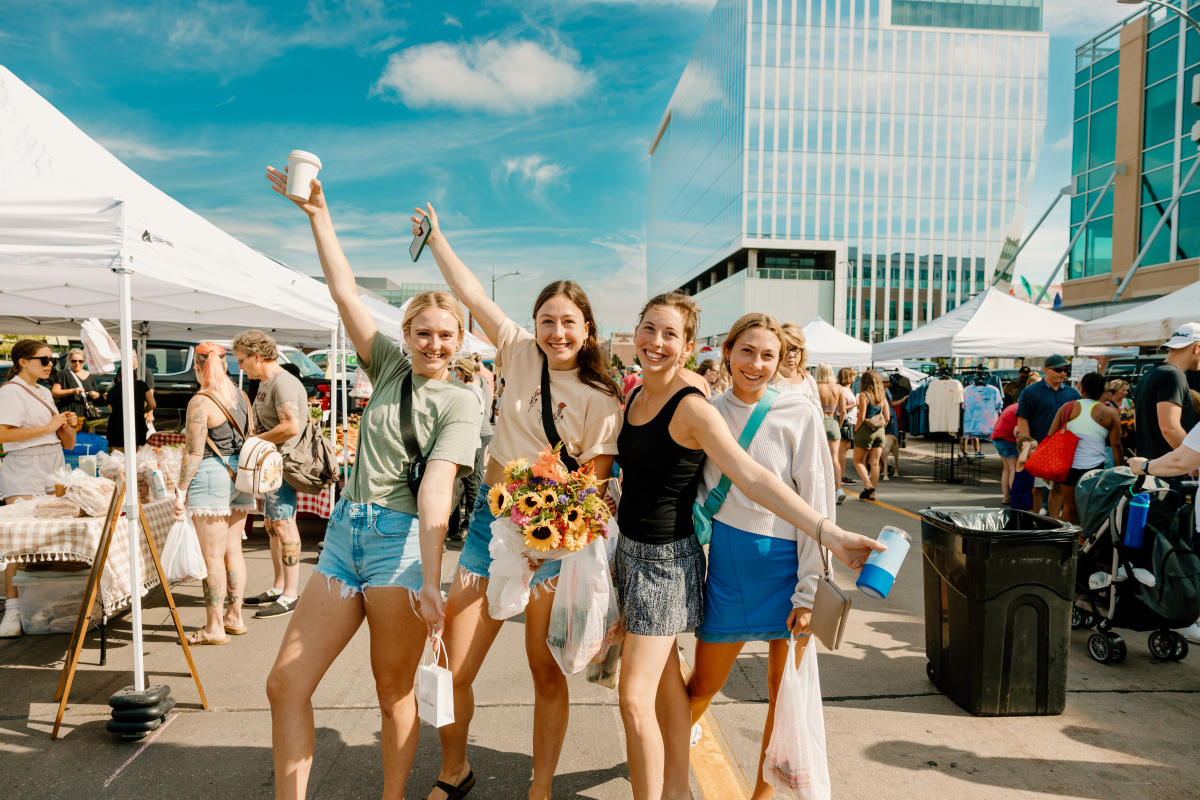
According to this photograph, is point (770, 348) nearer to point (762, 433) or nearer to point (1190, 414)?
point (762, 433)

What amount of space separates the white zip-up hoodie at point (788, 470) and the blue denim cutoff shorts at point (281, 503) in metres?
3.57

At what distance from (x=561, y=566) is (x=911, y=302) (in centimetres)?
6041

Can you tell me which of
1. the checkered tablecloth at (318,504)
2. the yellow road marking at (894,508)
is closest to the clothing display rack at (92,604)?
the checkered tablecloth at (318,504)

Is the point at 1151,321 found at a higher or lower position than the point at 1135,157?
lower

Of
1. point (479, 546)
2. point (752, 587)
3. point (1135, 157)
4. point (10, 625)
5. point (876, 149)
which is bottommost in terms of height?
point (10, 625)

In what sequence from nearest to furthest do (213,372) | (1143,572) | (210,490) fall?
1. (1143,572)
2. (210,490)
3. (213,372)

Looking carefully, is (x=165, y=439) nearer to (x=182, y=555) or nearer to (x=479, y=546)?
(x=182, y=555)

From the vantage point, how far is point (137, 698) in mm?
3129

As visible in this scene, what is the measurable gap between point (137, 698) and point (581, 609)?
2289 millimetres

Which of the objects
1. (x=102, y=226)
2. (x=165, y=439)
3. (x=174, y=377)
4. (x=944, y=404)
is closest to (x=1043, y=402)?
(x=944, y=404)

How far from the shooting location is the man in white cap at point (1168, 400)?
517 cm

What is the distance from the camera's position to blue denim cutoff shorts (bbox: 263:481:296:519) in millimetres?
4875

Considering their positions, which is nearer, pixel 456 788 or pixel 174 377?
pixel 456 788

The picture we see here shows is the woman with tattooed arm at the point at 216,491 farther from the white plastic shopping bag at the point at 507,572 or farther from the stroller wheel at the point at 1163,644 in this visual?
the stroller wheel at the point at 1163,644
